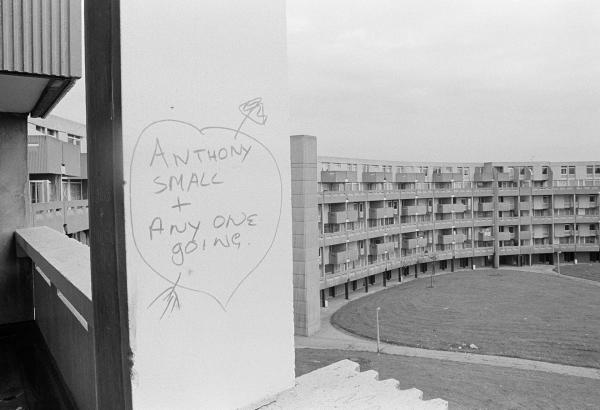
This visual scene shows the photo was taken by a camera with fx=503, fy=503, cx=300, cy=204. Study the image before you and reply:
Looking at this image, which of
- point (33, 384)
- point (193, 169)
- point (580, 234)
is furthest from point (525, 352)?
point (580, 234)

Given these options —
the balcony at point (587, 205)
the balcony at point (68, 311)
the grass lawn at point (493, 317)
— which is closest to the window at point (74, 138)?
the grass lawn at point (493, 317)

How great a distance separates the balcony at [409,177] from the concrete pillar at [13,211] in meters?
38.6

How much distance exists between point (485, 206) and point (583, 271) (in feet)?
33.3

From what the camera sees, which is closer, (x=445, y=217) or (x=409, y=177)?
(x=409, y=177)

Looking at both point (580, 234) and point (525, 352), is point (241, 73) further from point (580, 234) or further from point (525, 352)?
point (580, 234)

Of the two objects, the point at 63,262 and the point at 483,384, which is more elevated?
the point at 63,262

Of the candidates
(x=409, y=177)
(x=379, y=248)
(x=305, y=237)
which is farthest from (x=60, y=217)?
(x=409, y=177)

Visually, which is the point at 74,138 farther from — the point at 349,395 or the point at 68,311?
the point at 349,395

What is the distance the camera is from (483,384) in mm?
15898

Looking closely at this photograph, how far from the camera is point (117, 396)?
5.33 ft

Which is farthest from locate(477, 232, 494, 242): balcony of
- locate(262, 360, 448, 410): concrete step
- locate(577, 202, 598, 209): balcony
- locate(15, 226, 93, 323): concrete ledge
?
locate(262, 360, 448, 410): concrete step

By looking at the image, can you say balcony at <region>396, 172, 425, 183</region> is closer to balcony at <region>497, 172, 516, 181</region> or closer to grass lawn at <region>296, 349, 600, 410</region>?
balcony at <region>497, 172, 516, 181</region>

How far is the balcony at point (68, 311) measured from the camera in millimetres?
2581

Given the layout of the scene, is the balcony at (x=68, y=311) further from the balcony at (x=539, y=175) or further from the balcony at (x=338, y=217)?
the balcony at (x=539, y=175)
